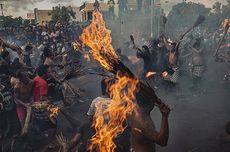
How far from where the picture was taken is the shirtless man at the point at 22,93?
24.8 feet

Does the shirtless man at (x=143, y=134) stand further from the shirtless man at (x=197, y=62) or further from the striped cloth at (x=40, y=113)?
the shirtless man at (x=197, y=62)

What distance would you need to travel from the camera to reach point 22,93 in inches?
301

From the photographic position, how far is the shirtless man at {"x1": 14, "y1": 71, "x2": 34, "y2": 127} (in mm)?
7555

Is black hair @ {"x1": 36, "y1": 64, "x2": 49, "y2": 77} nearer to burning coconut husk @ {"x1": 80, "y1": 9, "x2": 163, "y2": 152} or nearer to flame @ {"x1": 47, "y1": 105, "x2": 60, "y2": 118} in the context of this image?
flame @ {"x1": 47, "y1": 105, "x2": 60, "y2": 118}

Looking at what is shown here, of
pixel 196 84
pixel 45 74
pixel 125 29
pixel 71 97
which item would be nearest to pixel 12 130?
pixel 45 74

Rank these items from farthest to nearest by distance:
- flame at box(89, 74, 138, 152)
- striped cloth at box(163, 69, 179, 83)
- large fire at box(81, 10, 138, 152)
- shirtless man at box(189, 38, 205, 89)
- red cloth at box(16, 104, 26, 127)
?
shirtless man at box(189, 38, 205, 89)
striped cloth at box(163, 69, 179, 83)
red cloth at box(16, 104, 26, 127)
flame at box(89, 74, 138, 152)
large fire at box(81, 10, 138, 152)

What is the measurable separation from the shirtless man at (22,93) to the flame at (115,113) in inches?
110

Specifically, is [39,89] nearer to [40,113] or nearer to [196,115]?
[40,113]

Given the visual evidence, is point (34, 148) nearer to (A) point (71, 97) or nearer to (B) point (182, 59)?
(A) point (71, 97)

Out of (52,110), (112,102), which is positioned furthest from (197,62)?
(112,102)

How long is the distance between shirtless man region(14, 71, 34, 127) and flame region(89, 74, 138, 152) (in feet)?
9.14

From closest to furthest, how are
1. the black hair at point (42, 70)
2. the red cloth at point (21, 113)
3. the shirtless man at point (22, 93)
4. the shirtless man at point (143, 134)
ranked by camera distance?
the shirtless man at point (143, 134)
the shirtless man at point (22, 93)
the red cloth at point (21, 113)
the black hair at point (42, 70)

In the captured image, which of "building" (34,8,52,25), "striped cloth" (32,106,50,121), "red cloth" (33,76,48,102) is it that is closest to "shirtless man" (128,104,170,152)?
"striped cloth" (32,106,50,121)

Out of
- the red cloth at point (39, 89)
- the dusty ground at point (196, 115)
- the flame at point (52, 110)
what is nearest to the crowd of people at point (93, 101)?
the red cloth at point (39, 89)
